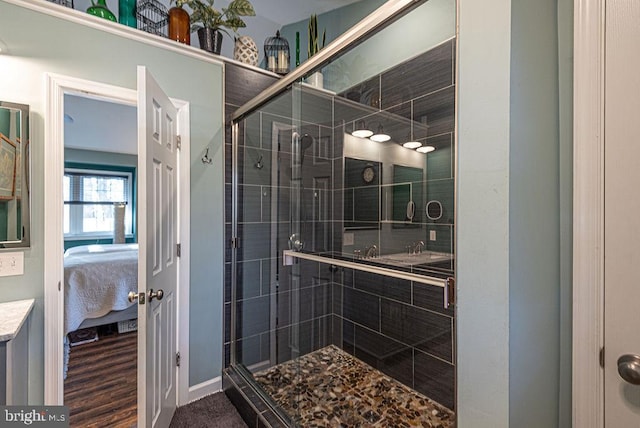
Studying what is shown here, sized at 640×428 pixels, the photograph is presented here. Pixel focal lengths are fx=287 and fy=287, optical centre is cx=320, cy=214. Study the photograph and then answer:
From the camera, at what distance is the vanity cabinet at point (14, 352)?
116 centimetres

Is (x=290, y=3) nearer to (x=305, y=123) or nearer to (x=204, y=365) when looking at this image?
(x=305, y=123)

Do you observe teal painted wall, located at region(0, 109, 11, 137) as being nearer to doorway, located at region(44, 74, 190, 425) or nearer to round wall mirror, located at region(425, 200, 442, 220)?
doorway, located at region(44, 74, 190, 425)

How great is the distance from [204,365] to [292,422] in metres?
0.85

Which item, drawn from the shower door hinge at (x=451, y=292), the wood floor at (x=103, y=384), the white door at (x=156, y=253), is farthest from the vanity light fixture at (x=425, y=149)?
the wood floor at (x=103, y=384)

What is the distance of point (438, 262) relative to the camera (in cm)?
179

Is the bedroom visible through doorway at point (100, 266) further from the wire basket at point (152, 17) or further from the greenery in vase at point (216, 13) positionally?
the greenery in vase at point (216, 13)

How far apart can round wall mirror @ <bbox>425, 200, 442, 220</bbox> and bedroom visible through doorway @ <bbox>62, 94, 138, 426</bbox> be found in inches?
89.5

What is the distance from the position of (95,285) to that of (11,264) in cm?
161

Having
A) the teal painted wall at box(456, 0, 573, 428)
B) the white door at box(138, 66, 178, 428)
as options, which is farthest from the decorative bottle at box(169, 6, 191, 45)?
the teal painted wall at box(456, 0, 573, 428)

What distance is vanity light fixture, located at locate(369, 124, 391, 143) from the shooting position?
2.27 meters

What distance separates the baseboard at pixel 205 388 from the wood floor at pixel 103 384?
0.35 meters

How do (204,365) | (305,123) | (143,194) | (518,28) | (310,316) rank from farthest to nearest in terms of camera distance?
(310,316)
(305,123)
(204,365)
(143,194)
(518,28)

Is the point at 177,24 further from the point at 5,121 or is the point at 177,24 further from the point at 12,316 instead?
the point at 12,316

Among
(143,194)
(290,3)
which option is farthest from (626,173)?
(290,3)
